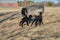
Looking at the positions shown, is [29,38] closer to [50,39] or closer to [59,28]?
[50,39]

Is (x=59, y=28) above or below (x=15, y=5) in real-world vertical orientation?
above

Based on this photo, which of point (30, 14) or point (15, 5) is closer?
point (30, 14)

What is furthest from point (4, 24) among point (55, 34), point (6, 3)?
point (6, 3)

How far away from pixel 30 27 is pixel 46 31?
67.5 inches

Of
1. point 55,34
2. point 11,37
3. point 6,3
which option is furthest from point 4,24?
point 6,3

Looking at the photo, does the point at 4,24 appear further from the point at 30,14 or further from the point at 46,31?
the point at 46,31

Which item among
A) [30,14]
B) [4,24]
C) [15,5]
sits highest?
[30,14]

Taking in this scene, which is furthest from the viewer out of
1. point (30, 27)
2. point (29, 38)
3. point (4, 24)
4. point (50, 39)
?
point (4, 24)

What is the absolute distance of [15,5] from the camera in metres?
39.3

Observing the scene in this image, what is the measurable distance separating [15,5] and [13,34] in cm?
2839

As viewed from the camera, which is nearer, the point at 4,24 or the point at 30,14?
the point at 30,14

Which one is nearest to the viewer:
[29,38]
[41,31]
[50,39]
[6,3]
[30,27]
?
[50,39]

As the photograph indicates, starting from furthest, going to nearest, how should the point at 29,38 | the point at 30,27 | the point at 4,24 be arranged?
the point at 4,24, the point at 30,27, the point at 29,38

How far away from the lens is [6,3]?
128 feet
